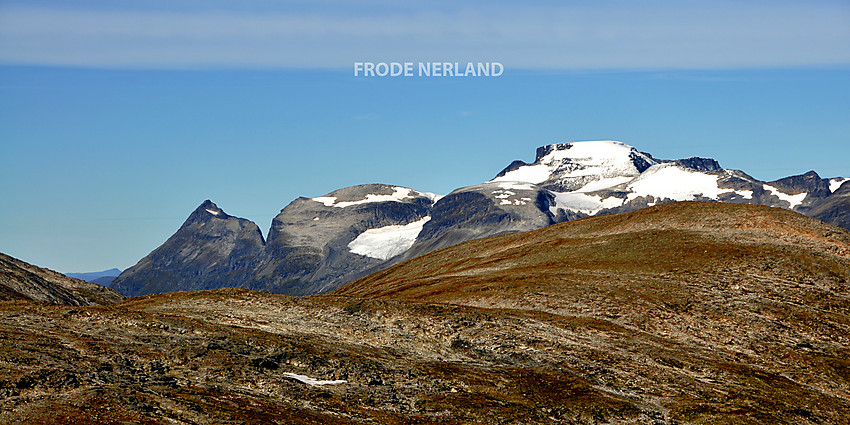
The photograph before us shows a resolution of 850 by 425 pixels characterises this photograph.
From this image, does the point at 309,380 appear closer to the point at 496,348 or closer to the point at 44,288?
the point at 496,348

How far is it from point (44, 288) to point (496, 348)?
77.0 m

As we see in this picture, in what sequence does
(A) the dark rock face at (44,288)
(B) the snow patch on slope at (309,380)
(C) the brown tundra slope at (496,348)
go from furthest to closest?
(A) the dark rock face at (44,288)
(B) the snow patch on slope at (309,380)
(C) the brown tundra slope at (496,348)

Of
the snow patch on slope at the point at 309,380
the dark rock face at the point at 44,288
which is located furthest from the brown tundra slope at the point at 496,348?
the dark rock face at the point at 44,288

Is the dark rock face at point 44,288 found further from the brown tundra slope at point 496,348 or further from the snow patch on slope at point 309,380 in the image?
the snow patch on slope at point 309,380

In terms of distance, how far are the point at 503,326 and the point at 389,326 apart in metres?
9.48

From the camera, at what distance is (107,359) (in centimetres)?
4503

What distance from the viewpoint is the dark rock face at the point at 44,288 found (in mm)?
98750

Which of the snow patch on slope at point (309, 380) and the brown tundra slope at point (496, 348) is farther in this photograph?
the snow patch on slope at point (309, 380)

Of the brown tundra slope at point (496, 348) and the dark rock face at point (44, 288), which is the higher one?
the dark rock face at point (44, 288)

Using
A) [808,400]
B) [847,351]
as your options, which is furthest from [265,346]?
[847,351]

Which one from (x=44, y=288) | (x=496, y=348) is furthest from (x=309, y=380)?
(x=44, y=288)

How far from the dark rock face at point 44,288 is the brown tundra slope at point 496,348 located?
119ft

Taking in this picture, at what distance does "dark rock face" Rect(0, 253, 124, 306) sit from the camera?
9875 centimetres

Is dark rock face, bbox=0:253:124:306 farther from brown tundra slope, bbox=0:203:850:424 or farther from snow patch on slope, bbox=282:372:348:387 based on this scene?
snow patch on slope, bbox=282:372:348:387
